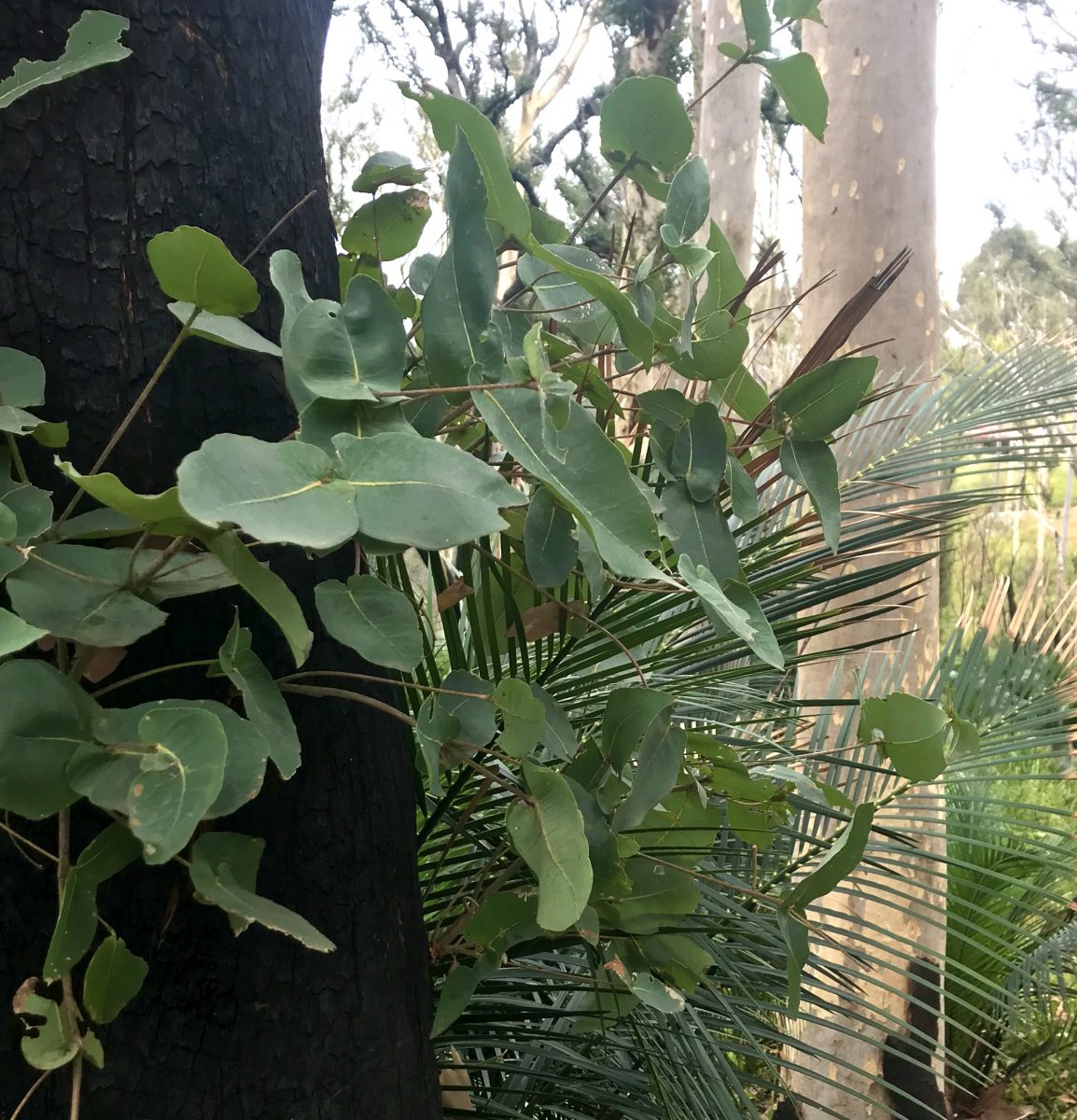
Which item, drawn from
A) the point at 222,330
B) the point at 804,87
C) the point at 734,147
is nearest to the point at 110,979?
the point at 222,330

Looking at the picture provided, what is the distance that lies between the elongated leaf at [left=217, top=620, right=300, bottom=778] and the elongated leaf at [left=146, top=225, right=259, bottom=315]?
122 millimetres

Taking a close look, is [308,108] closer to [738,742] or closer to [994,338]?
[738,742]

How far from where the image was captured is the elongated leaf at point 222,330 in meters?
0.36

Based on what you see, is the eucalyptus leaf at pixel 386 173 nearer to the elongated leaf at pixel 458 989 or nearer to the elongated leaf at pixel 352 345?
the elongated leaf at pixel 352 345

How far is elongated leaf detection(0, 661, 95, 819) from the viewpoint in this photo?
31 centimetres

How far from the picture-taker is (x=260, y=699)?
0.34 metres

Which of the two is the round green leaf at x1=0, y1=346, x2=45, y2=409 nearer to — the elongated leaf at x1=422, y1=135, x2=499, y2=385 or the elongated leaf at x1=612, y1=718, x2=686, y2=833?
the elongated leaf at x1=422, y1=135, x2=499, y2=385

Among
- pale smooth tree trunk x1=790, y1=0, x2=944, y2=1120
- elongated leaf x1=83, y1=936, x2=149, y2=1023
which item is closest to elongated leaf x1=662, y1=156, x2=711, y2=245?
elongated leaf x1=83, y1=936, x2=149, y2=1023

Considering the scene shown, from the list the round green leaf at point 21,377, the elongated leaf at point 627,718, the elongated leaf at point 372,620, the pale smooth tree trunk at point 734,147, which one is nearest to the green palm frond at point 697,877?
the elongated leaf at point 627,718

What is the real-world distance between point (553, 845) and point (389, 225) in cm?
36

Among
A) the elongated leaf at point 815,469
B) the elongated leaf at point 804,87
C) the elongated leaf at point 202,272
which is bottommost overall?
the elongated leaf at point 815,469

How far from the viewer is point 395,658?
35cm

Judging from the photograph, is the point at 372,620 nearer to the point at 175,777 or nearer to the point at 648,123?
the point at 175,777

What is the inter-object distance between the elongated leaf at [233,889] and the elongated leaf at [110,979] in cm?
4
